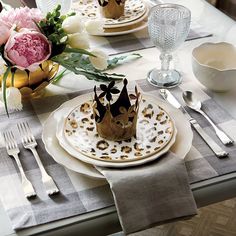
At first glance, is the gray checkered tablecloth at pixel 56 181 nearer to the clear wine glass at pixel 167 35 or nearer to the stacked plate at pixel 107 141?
the stacked plate at pixel 107 141

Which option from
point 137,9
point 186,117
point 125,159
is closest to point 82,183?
point 125,159

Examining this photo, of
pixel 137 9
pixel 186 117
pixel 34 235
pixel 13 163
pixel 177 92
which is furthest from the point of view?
pixel 137 9

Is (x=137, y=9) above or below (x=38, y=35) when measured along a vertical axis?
below

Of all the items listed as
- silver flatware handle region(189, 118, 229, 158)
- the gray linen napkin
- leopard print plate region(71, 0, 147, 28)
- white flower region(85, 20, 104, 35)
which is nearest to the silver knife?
silver flatware handle region(189, 118, 229, 158)

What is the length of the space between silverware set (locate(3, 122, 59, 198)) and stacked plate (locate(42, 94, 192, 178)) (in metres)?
0.03

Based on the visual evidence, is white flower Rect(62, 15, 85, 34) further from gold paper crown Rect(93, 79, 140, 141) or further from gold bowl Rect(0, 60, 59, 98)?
gold paper crown Rect(93, 79, 140, 141)

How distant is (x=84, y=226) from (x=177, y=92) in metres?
0.44

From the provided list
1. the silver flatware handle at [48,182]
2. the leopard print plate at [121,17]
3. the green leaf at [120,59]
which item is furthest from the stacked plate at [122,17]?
the silver flatware handle at [48,182]

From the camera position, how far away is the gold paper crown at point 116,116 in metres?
0.90

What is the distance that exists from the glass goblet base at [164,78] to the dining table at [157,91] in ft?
0.05

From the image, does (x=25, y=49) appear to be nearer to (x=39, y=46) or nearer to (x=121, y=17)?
(x=39, y=46)

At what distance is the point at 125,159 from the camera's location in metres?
0.85

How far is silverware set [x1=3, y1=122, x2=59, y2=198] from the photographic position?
824 millimetres

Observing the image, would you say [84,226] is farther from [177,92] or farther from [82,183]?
[177,92]
